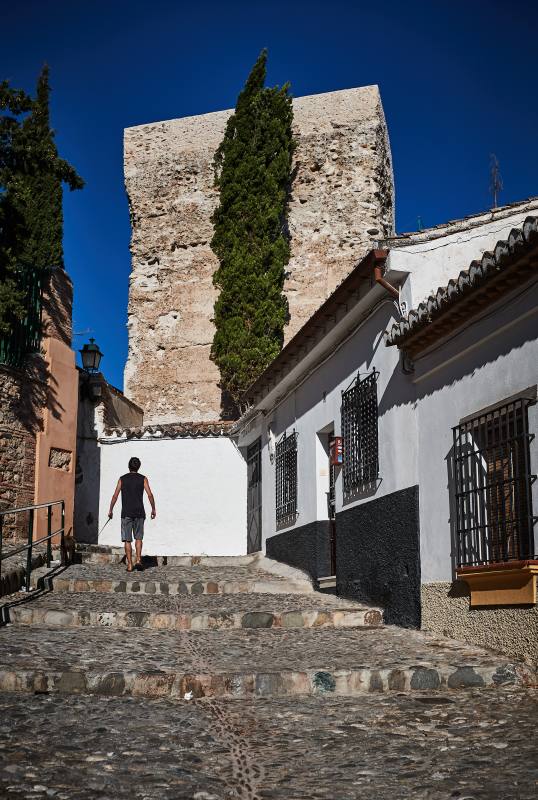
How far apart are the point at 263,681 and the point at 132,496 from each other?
266 inches

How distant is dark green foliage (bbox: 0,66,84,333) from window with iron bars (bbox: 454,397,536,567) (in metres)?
9.74

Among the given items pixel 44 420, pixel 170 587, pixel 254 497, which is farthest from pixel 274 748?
pixel 254 497

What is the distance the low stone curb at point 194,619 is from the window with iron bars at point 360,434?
150 cm

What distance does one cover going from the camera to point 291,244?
78.1ft

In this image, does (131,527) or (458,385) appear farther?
(131,527)

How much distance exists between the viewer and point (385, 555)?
28.6 ft

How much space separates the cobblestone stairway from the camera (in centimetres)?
393

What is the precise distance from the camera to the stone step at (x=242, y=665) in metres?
5.79

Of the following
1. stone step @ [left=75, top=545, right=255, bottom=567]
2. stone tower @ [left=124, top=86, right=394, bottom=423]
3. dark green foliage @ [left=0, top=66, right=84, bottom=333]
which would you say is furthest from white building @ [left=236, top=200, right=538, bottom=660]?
stone tower @ [left=124, top=86, right=394, bottom=423]

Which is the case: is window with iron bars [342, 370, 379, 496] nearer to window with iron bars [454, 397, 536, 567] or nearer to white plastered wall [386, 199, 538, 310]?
white plastered wall [386, 199, 538, 310]

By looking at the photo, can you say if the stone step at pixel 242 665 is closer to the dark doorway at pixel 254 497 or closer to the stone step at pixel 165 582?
the stone step at pixel 165 582

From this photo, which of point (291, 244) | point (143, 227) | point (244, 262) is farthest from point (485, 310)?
point (143, 227)

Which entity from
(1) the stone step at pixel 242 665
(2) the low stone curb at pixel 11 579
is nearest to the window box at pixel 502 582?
(1) the stone step at pixel 242 665

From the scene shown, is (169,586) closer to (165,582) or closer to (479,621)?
(165,582)
